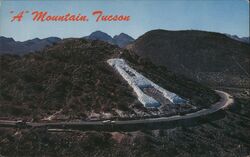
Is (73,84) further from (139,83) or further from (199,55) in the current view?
(199,55)

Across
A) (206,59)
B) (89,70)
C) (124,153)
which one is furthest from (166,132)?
(206,59)

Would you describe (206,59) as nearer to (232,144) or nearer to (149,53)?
(149,53)

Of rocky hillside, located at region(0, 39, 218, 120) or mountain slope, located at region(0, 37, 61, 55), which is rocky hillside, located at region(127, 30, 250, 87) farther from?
rocky hillside, located at region(0, 39, 218, 120)

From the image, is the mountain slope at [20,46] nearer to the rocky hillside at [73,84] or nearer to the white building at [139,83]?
the rocky hillside at [73,84]

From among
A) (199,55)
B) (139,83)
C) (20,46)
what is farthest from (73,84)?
(20,46)

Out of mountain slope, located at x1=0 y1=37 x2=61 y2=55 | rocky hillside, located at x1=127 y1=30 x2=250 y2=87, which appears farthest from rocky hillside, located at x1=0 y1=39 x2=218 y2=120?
mountain slope, located at x1=0 y1=37 x2=61 y2=55
